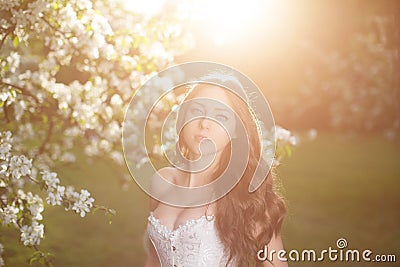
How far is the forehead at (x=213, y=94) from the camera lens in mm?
4957

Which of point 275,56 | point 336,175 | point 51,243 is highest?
A: point 275,56

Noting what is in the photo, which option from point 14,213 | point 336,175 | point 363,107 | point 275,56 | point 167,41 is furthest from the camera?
point 363,107

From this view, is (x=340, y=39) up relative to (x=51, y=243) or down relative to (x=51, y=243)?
up

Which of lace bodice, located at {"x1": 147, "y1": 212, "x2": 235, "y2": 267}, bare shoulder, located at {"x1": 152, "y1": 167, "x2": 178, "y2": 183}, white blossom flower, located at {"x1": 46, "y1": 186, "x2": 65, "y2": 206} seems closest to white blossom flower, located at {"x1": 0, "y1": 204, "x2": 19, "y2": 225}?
white blossom flower, located at {"x1": 46, "y1": 186, "x2": 65, "y2": 206}

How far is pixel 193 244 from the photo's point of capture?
4.90 metres

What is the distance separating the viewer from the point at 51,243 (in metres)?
13.7

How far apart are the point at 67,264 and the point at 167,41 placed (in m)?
5.51

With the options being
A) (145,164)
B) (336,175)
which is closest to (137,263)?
(145,164)

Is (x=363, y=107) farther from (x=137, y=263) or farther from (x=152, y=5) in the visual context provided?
(x=152, y=5)

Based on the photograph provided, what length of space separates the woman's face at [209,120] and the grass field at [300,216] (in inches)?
176

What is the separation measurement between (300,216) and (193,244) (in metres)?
11.7

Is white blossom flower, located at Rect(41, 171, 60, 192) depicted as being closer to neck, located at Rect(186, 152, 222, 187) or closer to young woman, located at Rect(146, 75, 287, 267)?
young woman, located at Rect(146, 75, 287, 267)

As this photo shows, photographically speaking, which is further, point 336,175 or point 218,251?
point 336,175

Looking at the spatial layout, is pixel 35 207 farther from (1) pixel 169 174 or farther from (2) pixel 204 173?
(2) pixel 204 173
